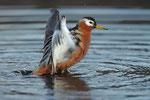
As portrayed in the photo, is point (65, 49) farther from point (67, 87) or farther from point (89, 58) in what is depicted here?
point (89, 58)

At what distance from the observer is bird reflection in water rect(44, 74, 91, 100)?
8.65 m

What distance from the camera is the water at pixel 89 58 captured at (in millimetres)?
8938

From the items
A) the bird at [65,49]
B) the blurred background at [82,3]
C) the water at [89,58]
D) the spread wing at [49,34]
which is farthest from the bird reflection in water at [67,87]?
the blurred background at [82,3]

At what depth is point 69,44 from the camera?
1041 centimetres

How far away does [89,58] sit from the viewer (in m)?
12.4

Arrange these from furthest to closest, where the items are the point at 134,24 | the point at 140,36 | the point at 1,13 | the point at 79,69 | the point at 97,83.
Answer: the point at 1,13, the point at 134,24, the point at 140,36, the point at 79,69, the point at 97,83

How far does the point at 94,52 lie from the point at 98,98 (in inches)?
181

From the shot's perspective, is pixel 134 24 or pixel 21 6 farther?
pixel 21 6

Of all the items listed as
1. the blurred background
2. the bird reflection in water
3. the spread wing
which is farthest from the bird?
the blurred background

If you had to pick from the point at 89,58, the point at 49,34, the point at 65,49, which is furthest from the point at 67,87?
the point at 89,58

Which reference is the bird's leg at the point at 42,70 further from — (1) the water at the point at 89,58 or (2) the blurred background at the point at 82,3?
(2) the blurred background at the point at 82,3

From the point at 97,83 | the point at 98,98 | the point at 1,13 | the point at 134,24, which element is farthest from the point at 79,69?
the point at 1,13

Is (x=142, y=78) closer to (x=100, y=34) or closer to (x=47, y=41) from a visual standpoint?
(x=47, y=41)

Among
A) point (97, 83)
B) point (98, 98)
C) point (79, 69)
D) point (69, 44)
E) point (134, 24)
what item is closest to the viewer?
point (98, 98)
